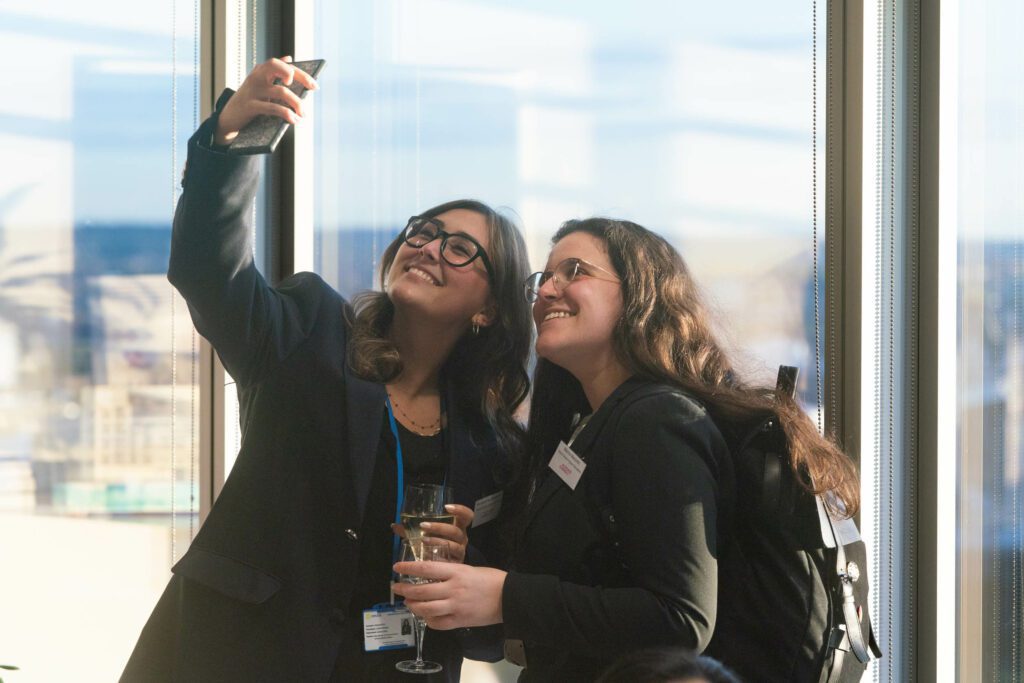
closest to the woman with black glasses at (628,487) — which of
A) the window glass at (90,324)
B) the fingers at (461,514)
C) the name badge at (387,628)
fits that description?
the fingers at (461,514)

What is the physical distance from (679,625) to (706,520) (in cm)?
18

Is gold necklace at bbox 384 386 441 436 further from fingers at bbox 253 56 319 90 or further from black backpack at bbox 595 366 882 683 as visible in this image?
fingers at bbox 253 56 319 90

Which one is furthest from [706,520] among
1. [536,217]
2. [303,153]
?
[303,153]

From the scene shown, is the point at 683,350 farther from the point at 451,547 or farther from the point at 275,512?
the point at 275,512

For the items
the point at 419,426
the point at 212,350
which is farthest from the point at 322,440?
the point at 212,350

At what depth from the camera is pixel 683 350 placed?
187cm

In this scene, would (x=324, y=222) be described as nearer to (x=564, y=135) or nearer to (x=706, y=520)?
(x=564, y=135)

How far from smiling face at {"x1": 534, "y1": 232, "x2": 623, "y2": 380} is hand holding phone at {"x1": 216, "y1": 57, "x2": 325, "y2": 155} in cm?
58

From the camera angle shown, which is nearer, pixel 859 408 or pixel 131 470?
pixel 859 408

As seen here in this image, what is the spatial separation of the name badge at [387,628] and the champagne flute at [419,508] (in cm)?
26

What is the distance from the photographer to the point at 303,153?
2951mm

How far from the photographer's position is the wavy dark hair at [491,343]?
6.89 ft

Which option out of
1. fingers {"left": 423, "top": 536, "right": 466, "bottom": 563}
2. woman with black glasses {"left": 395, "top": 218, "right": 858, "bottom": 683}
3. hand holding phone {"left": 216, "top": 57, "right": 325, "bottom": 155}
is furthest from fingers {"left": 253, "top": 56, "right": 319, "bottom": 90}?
fingers {"left": 423, "top": 536, "right": 466, "bottom": 563}

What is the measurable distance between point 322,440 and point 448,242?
496 millimetres
